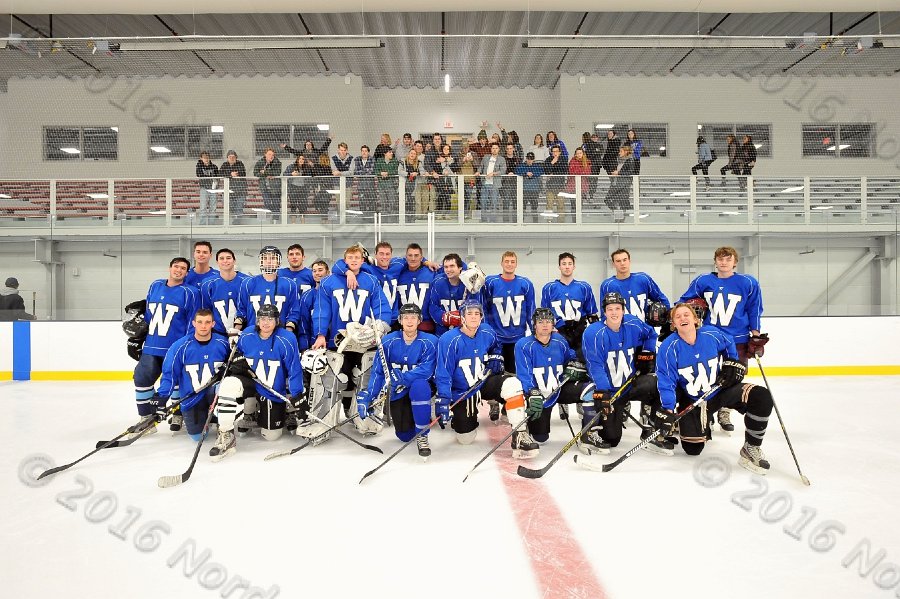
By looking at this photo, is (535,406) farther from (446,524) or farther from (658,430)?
(446,524)

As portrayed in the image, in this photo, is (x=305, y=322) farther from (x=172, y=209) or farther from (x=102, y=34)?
(x=102, y=34)

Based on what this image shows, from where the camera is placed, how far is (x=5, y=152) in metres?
11.1

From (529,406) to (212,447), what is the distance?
187cm

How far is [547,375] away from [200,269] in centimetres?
271

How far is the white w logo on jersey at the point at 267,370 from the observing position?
3789 mm

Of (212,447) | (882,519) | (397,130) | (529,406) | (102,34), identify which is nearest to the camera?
(882,519)

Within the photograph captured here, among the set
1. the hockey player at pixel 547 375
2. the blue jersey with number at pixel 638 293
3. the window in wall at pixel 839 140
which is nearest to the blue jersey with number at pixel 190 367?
the hockey player at pixel 547 375

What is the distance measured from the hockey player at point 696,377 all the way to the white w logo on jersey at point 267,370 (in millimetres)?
2256

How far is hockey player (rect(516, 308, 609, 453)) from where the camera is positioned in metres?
3.70

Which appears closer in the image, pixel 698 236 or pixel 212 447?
pixel 212 447

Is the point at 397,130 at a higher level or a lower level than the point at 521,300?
higher

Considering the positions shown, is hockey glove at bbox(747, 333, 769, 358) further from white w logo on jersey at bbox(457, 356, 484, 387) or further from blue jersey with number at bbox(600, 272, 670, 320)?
white w logo on jersey at bbox(457, 356, 484, 387)

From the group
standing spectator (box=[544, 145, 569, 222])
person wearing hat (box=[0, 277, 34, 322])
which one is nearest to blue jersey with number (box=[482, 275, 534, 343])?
standing spectator (box=[544, 145, 569, 222])

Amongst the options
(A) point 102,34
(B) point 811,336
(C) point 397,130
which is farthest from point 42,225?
(B) point 811,336
